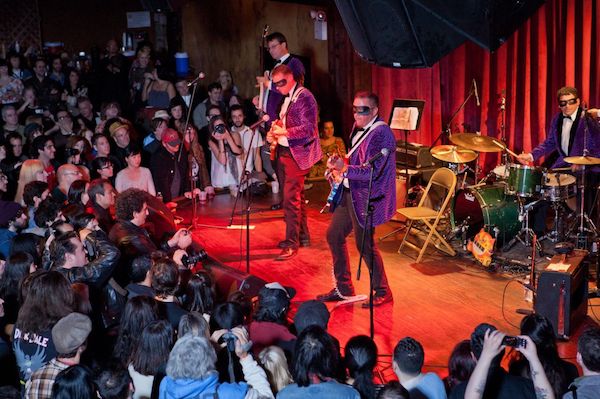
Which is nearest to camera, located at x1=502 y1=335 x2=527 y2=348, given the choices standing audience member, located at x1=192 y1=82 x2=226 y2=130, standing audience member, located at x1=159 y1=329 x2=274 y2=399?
standing audience member, located at x1=159 y1=329 x2=274 y2=399

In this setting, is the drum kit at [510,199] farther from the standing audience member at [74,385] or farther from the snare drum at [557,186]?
the standing audience member at [74,385]

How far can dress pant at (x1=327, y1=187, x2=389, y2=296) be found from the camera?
6.70 metres

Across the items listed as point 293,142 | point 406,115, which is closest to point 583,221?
point 293,142

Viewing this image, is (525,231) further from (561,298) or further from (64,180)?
(64,180)

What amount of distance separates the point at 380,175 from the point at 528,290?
64.2 inches

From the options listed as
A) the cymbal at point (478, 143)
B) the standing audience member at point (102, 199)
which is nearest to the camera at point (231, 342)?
the standing audience member at point (102, 199)

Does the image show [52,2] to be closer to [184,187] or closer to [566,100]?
[184,187]

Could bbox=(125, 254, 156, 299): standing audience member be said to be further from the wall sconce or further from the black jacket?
the wall sconce

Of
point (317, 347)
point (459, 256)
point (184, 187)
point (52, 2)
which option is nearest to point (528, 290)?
point (459, 256)

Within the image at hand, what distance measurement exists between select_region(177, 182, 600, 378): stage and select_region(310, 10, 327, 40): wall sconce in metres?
3.66

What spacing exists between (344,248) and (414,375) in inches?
115

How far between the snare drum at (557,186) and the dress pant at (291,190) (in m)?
2.27

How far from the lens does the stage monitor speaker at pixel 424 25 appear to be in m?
3.13

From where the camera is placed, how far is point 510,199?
8266mm
